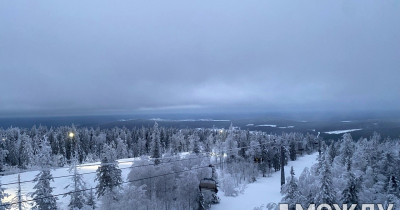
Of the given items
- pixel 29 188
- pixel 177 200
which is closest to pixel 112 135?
pixel 29 188

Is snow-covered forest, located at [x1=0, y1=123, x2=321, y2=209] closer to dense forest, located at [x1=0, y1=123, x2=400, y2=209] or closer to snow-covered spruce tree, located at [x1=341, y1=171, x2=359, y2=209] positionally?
dense forest, located at [x1=0, y1=123, x2=400, y2=209]

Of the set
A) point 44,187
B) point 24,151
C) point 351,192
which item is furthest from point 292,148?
point 24,151

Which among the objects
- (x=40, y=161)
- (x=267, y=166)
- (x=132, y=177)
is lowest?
(x=267, y=166)

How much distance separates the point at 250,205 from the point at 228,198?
5.74 metres

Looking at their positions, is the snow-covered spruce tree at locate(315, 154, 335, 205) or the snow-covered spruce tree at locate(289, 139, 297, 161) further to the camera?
the snow-covered spruce tree at locate(289, 139, 297, 161)

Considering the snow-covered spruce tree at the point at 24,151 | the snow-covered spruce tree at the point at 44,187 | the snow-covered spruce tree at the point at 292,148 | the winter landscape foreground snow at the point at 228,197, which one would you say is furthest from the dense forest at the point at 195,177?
the snow-covered spruce tree at the point at 292,148

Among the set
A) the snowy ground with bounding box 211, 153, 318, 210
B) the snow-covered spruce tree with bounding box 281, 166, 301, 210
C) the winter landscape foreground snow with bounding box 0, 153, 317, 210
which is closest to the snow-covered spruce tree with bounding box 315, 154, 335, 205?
the snow-covered spruce tree with bounding box 281, 166, 301, 210

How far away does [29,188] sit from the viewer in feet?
169

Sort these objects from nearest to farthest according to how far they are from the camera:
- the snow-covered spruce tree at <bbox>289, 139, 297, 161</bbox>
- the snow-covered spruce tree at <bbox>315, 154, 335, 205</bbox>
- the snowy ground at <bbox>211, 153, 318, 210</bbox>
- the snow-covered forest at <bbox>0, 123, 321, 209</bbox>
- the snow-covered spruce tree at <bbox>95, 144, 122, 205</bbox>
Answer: the snow-covered spruce tree at <bbox>315, 154, 335, 205</bbox>
the snow-covered forest at <bbox>0, 123, 321, 209</bbox>
the snow-covered spruce tree at <bbox>95, 144, 122, 205</bbox>
the snowy ground at <bbox>211, 153, 318, 210</bbox>
the snow-covered spruce tree at <bbox>289, 139, 297, 161</bbox>

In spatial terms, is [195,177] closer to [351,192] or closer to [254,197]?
[254,197]

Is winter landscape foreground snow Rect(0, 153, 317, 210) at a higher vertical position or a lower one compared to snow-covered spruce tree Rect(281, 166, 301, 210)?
lower

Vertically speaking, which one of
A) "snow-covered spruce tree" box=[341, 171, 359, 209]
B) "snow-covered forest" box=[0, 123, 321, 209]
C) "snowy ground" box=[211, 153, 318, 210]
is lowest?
"snowy ground" box=[211, 153, 318, 210]

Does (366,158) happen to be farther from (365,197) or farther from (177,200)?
(177,200)

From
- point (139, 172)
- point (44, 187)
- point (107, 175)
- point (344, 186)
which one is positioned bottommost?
point (139, 172)
